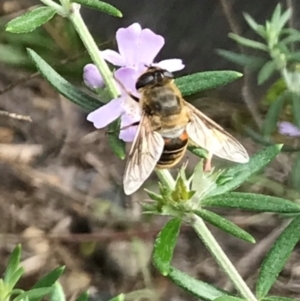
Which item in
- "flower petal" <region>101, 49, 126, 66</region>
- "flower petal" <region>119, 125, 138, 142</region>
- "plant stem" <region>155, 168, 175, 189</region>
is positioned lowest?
"plant stem" <region>155, 168, 175, 189</region>

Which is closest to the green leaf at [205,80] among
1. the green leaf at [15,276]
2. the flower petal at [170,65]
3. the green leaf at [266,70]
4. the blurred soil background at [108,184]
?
the flower petal at [170,65]

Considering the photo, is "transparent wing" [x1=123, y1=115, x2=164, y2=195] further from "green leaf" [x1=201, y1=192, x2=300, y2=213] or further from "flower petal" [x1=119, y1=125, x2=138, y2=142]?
"green leaf" [x1=201, y1=192, x2=300, y2=213]

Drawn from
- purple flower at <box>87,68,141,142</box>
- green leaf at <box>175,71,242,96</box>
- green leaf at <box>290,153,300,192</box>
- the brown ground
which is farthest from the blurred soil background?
purple flower at <box>87,68,141,142</box>

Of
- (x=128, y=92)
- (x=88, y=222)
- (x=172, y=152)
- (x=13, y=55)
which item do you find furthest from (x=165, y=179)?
(x=13, y=55)

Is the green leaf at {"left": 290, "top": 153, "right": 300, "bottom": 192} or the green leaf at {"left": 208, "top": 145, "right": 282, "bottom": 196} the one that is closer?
the green leaf at {"left": 208, "top": 145, "right": 282, "bottom": 196}

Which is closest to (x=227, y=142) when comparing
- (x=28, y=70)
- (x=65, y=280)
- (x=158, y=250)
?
(x=158, y=250)

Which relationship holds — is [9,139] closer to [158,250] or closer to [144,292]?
[144,292]

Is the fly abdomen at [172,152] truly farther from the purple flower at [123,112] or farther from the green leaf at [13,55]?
the green leaf at [13,55]
